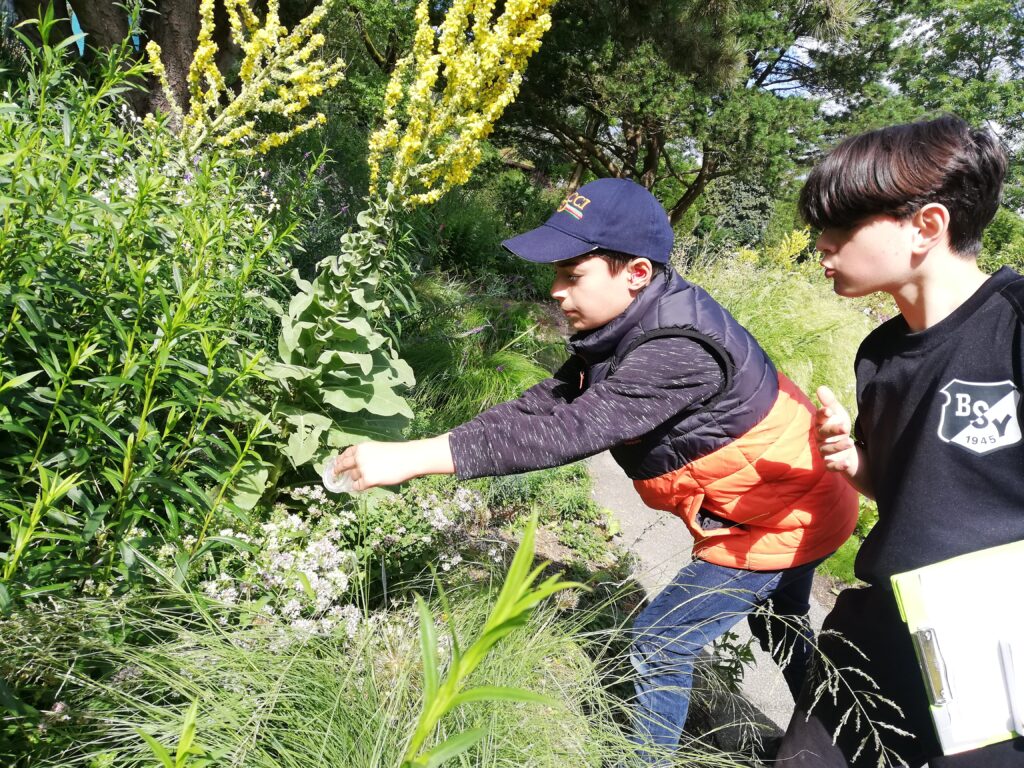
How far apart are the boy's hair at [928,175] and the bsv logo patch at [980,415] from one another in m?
0.34

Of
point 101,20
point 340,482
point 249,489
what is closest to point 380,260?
point 249,489

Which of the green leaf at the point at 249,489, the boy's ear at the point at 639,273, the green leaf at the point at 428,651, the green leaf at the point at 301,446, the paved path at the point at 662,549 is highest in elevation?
the boy's ear at the point at 639,273

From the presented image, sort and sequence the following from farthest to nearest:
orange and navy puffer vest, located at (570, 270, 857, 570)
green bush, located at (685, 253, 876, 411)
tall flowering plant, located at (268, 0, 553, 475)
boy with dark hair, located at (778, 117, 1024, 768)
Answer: green bush, located at (685, 253, 876, 411) → tall flowering plant, located at (268, 0, 553, 475) → orange and navy puffer vest, located at (570, 270, 857, 570) → boy with dark hair, located at (778, 117, 1024, 768)

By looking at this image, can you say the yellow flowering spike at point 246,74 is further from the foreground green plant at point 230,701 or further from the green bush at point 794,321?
the green bush at point 794,321

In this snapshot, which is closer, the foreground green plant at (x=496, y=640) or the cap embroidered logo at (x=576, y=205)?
the foreground green plant at (x=496, y=640)

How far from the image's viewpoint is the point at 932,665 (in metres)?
1.31

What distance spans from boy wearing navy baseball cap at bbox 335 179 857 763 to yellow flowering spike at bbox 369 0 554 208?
1.19 m

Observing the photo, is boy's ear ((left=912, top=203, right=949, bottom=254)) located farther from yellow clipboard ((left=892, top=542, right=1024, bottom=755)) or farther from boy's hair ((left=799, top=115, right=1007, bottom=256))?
yellow clipboard ((left=892, top=542, right=1024, bottom=755))

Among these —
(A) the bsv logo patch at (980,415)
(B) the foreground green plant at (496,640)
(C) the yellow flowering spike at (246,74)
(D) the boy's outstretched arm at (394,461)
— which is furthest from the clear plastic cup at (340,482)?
(C) the yellow flowering spike at (246,74)

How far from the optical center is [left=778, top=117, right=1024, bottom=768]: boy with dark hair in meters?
1.34

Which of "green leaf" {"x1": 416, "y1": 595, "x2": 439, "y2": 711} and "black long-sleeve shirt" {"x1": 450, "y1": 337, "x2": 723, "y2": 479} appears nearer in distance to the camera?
"green leaf" {"x1": 416, "y1": 595, "x2": 439, "y2": 711}

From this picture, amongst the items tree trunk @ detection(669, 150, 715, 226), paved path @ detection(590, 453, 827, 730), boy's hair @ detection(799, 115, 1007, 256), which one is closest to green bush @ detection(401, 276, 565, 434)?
paved path @ detection(590, 453, 827, 730)

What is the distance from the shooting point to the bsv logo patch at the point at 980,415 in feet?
4.25

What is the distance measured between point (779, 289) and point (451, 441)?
7.28 m
